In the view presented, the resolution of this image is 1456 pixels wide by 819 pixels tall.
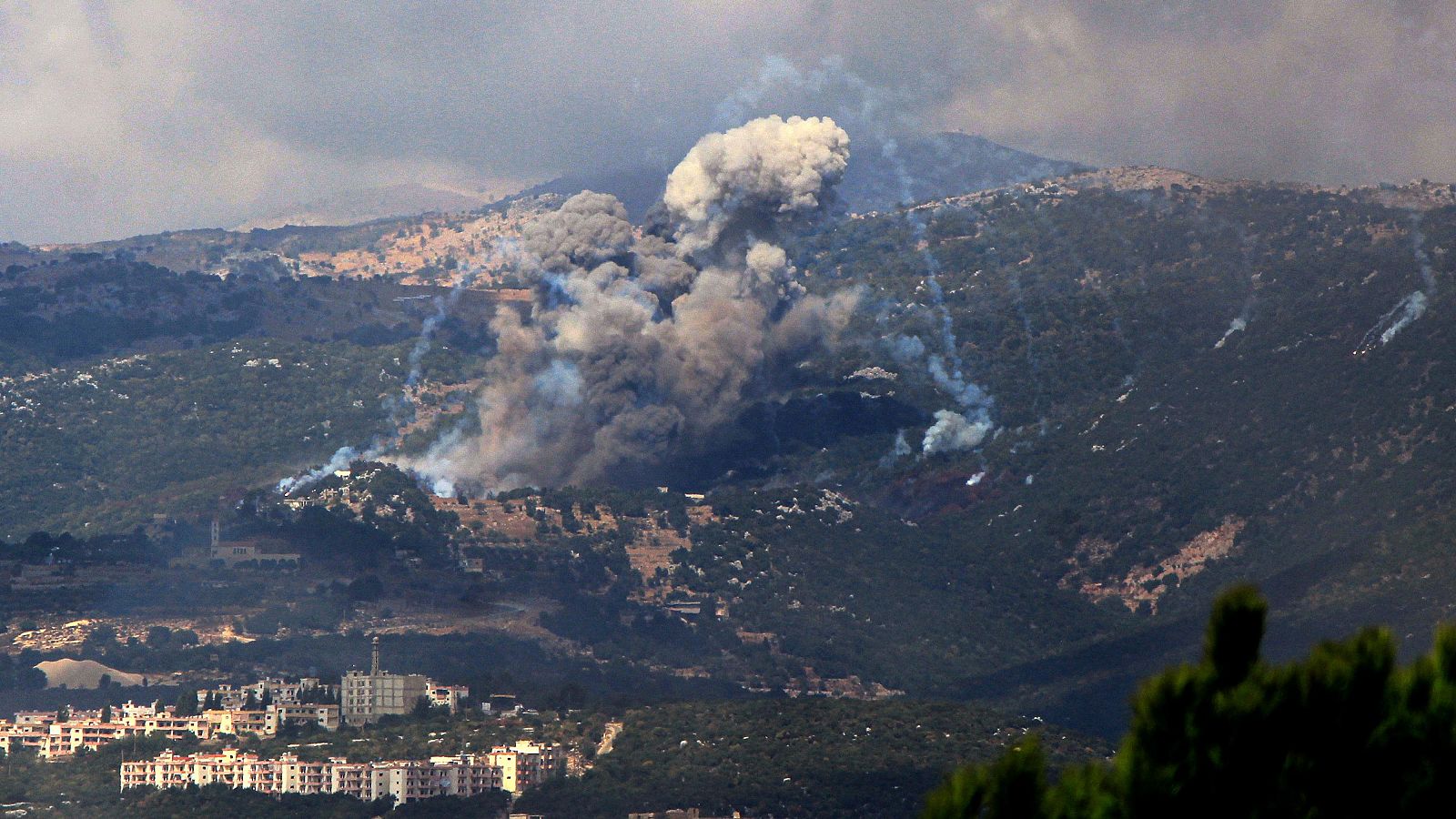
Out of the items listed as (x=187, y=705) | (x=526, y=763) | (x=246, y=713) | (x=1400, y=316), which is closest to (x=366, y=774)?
(x=526, y=763)

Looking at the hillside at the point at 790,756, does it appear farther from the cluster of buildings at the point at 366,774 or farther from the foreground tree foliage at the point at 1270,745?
the foreground tree foliage at the point at 1270,745

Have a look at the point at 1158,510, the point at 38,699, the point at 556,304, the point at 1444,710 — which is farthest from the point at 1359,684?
the point at 556,304

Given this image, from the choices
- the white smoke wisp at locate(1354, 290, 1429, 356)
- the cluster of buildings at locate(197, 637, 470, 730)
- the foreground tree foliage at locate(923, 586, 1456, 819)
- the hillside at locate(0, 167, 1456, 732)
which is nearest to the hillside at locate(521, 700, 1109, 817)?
the hillside at locate(0, 167, 1456, 732)

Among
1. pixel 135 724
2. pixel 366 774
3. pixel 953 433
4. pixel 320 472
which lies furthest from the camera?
pixel 953 433

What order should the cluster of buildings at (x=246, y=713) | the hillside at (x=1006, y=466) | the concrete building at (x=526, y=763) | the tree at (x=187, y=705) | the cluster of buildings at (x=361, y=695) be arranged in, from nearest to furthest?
the concrete building at (x=526, y=763) → the cluster of buildings at (x=246, y=713) → the tree at (x=187, y=705) → the cluster of buildings at (x=361, y=695) → the hillside at (x=1006, y=466)

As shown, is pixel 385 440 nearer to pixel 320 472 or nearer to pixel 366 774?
pixel 320 472

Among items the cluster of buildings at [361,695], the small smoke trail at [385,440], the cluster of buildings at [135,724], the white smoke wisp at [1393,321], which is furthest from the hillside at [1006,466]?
the cluster of buildings at [135,724]

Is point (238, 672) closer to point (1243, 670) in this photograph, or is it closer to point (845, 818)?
point (845, 818)
